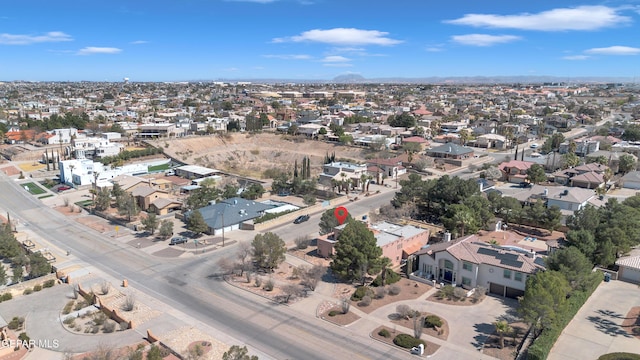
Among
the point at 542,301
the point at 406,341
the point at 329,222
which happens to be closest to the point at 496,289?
the point at 542,301

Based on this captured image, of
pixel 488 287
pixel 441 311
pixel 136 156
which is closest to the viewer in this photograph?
pixel 441 311

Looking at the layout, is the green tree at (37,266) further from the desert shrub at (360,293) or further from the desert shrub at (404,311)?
the desert shrub at (404,311)

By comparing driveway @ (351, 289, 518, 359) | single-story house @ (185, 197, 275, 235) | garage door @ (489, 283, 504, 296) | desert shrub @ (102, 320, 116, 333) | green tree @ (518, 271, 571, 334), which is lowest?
desert shrub @ (102, 320, 116, 333)

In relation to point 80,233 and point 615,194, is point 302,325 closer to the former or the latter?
point 80,233

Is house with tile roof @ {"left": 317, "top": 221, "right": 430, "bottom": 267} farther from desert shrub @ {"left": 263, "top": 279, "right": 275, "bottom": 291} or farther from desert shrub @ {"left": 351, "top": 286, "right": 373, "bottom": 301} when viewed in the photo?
desert shrub @ {"left": 263, "top": 279, "right": 275, "bottom": 291}

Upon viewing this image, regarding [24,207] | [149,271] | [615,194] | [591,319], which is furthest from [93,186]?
[615,194]

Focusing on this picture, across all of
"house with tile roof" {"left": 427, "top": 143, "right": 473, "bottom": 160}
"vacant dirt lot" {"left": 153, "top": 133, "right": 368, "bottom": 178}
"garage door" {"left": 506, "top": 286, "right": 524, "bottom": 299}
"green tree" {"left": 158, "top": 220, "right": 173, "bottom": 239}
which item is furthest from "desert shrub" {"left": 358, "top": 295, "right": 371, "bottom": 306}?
"house with tile roof" {"left": 427, "top": 143, "right": 473, "bottom": 160}

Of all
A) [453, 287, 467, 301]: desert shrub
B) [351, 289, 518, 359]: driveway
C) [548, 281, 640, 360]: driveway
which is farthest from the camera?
[453, 287, 467, 301]: desert shrub
